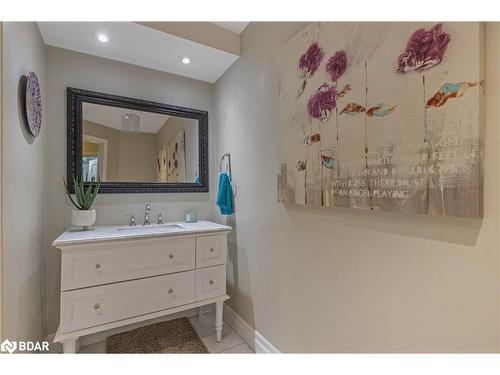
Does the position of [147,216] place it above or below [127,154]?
below

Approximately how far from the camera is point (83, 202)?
5.32 ft

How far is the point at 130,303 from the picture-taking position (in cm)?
140

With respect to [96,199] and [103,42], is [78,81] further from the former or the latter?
[96,199]

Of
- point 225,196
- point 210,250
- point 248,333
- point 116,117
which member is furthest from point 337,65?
point 248,333

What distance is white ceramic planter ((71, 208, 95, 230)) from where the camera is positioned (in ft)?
5.08

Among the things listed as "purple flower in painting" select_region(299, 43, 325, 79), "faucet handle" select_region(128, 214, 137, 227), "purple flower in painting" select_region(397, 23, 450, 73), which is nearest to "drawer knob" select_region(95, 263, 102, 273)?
"faucet handle" select_region(128, 214, 137, 227)

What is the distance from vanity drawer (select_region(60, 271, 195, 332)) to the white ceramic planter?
1.55 ft

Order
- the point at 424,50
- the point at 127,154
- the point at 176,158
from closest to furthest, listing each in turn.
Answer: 1. the point at 424,50
2. the point at 127,154
3. the point at 176,158

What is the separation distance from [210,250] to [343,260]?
0.95 meters

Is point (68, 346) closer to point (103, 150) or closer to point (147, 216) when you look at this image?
point (147, 216)

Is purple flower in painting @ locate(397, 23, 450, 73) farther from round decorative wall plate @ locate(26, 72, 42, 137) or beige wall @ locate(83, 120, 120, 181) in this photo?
beige wall @ locate(83, 120, 120, 181)

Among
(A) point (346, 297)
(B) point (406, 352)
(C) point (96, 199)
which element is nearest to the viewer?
(B) point (406, 352)

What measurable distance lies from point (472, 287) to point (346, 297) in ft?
1.56

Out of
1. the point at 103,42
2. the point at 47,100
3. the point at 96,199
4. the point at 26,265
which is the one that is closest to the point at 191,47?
the point at 103,42
